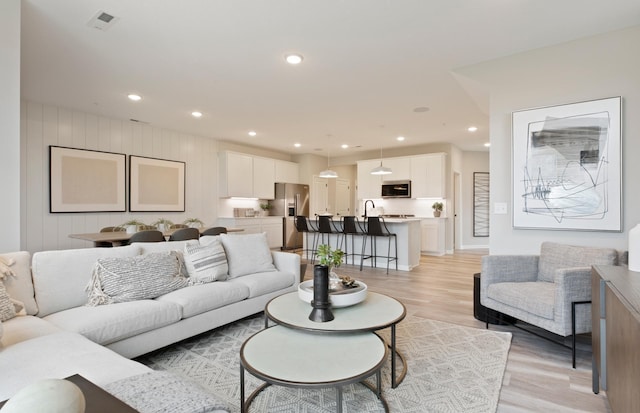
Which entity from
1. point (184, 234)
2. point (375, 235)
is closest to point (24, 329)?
point (184, 234)

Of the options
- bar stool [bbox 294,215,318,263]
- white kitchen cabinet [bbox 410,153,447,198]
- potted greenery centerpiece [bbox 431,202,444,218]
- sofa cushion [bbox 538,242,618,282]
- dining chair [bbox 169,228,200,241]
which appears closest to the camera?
sofa cushion [bbox 538,242,618,282]

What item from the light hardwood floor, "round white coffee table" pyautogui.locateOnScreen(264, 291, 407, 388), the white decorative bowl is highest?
the white decorative bowl

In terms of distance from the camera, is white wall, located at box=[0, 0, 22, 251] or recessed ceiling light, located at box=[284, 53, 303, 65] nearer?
white wall, located at box=[0, 0, 22, 251]

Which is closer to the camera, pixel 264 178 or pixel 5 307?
pixel 5 307

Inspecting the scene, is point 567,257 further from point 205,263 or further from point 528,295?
point 205,263

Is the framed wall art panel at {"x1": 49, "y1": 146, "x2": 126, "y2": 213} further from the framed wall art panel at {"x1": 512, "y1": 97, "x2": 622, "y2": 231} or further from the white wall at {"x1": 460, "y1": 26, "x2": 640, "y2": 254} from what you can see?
the framed wall art panel at {"x1": 512, "y1": 97, "x2": 622, "y2": 231}

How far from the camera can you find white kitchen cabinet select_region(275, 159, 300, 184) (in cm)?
873

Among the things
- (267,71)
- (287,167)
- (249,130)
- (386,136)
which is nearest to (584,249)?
(267,71)

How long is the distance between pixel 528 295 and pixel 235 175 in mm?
6300

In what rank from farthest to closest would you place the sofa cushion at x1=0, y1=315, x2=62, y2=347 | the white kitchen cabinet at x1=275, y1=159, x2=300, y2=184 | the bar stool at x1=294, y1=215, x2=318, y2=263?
the white kitchen cabinet at x1=275, y1=159, x2=300, y2=184 < the bar stool at x1=294, y1=215, x2=318, y2=263 < the sofa cushion at x1=0, y1=315, x2=62, y2=347

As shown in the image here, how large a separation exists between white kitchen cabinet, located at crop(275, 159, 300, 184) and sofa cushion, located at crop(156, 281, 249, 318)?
19.6 feet

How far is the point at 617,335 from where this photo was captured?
143cm

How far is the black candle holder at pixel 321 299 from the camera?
1.99 meters

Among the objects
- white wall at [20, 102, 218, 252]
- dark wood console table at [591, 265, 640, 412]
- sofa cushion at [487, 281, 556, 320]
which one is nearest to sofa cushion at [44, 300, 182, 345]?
dark wood console table at [591, 265, 640, 412]
